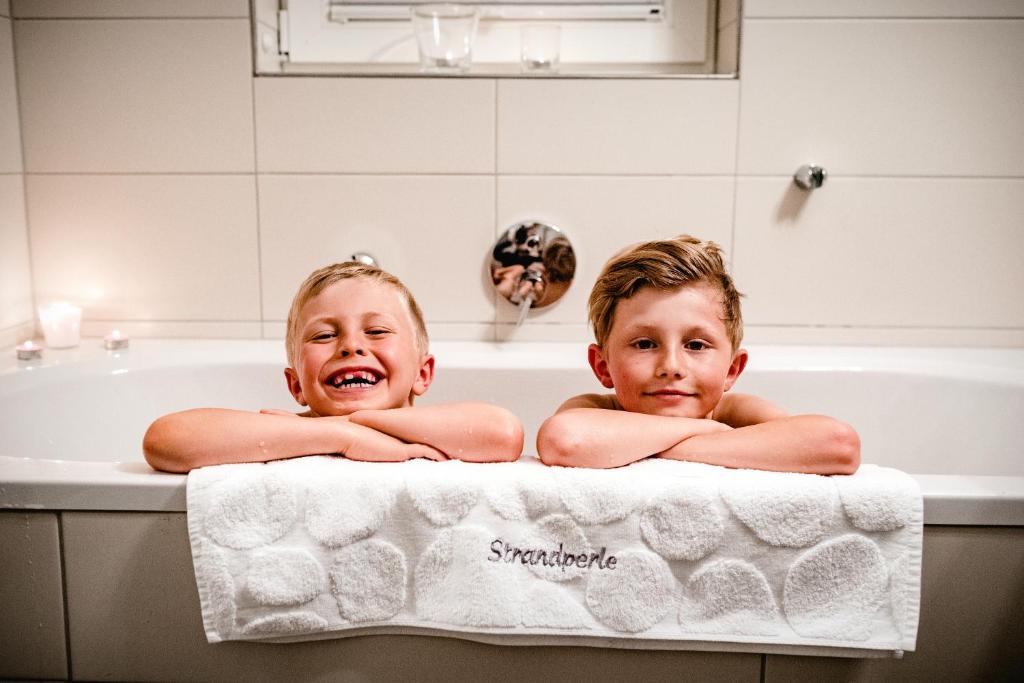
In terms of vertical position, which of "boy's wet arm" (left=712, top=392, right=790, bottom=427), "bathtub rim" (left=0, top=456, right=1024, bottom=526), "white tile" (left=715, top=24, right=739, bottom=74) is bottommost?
"bathtub rim" (left=0, top=456, right=1024, bottom=526)

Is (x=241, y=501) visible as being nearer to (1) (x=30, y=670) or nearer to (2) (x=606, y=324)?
(1) (x=30, y=670)

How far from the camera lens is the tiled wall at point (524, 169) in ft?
5.03

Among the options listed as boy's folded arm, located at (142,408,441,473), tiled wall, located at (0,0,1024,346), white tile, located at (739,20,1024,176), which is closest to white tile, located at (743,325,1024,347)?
tiled wall, located at (0,0,1024,346)

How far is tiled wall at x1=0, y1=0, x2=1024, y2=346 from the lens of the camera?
1532 mm

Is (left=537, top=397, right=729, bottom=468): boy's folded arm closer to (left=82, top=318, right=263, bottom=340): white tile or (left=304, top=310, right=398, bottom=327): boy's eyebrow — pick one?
(left=304, top=310, right=398, bottom=327): boy's eyebrow

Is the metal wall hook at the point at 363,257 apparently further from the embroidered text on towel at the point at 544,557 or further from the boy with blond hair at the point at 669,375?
the embroidered text on towel at the point at 544,557

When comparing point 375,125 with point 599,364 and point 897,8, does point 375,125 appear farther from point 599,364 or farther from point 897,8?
Answer: point 897,8

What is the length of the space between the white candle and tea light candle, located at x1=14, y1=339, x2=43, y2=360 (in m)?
0.09

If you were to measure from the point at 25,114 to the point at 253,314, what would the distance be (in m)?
0.58

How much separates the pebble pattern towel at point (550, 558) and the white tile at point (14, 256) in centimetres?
101

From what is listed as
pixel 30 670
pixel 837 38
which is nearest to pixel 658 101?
pixel 837 38

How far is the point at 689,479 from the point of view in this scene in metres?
0.81

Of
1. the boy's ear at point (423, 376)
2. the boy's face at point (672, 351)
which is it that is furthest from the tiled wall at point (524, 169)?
the boy's face at point (672, 351)

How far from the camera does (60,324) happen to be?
1.55 metres
